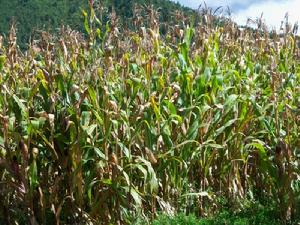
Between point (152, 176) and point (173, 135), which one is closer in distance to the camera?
point (152, 176)

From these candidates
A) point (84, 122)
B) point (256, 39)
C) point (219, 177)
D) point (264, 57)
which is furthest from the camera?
point (256, 39)

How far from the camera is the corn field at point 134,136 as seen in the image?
3816 mm

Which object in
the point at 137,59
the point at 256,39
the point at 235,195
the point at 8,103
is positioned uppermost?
the point at 256,39

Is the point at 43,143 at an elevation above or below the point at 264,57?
below

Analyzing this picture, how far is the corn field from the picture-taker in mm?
3816

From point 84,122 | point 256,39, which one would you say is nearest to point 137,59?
point 84,122

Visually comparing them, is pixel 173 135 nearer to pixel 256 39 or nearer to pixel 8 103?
pixel 8 103

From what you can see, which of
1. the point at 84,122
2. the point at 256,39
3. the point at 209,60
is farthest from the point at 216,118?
the point at 256,39

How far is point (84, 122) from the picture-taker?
3795mm

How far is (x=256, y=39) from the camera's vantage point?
21.2ft

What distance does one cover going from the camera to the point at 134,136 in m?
3.89

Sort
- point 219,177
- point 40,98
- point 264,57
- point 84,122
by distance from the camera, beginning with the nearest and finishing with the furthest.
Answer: point 84,122 < point 40,98 < point 219,177 < point 264,57

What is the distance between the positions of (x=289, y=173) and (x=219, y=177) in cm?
82

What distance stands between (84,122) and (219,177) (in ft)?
4.56
